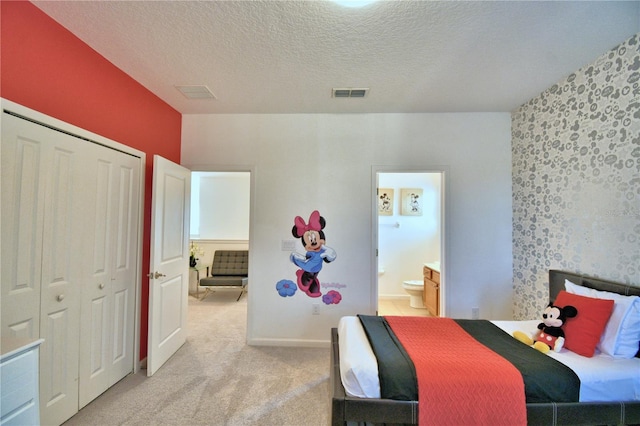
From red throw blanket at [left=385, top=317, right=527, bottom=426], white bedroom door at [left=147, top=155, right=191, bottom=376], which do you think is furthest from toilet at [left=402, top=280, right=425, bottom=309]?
white bedroom door at [left=147, top=155, right=191, bottom=376]

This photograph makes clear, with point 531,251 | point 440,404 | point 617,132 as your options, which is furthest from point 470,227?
point 440,404

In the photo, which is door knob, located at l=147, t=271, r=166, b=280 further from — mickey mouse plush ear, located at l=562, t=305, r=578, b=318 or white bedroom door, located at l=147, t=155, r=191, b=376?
mickey mouse plush ear, located at l=562, t=305, r=578, b=318

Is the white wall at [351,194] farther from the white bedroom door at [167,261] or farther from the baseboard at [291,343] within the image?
the white bedroom door at [167,261]

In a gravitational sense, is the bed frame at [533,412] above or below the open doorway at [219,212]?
below

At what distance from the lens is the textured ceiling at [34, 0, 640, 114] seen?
5.05 ft

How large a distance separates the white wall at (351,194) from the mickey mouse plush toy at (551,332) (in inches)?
43.6

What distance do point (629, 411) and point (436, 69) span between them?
2.48 metres

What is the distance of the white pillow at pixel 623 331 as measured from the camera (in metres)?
1.56

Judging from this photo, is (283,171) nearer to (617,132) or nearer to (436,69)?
(436,69)

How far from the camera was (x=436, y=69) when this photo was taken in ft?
6.95

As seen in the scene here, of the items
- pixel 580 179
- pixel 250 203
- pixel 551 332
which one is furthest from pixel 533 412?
pixel 250 203

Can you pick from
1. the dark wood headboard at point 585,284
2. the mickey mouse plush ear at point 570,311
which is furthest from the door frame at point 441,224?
the mickey mouse plush ear at point 570,311

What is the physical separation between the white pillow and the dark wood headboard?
130mm

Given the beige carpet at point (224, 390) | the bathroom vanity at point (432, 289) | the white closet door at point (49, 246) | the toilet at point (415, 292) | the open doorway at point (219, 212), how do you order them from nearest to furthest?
the white closet door at point (49, 246) < the beige carpet at point (224, 390) < the bathroom vanity at point (432, 289) < the toilet at point (415, 292) < the open doorway at point (219, 212)
